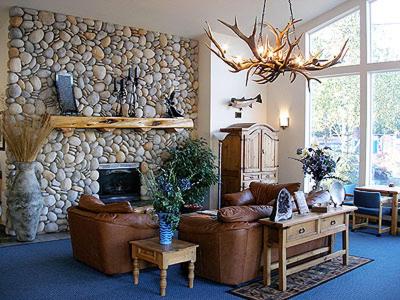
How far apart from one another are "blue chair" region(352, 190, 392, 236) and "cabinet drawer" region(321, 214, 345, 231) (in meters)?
2.05

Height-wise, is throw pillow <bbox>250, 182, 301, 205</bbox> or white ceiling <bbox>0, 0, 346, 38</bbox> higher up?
white ceiling <bbox>0, 0, 346, 38</bbox>

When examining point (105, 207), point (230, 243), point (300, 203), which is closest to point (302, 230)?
point (300, 203)

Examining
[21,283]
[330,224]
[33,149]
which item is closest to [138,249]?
[21,283]

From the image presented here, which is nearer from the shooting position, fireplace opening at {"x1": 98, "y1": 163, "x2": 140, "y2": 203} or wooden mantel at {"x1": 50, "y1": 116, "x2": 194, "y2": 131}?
wooden mantel at {"x1": 50, "y1": 116, "x2": 194, "y2": 131}

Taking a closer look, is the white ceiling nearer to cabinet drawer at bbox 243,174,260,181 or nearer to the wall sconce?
the wall sconce

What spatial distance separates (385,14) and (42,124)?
626cm

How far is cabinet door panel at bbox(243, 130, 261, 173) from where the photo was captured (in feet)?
27.5

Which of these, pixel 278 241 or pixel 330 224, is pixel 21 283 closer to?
pixel 278 241

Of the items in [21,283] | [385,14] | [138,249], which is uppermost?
[385,14]

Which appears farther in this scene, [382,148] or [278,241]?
[382,148]

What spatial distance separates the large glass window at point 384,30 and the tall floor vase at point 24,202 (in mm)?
6242

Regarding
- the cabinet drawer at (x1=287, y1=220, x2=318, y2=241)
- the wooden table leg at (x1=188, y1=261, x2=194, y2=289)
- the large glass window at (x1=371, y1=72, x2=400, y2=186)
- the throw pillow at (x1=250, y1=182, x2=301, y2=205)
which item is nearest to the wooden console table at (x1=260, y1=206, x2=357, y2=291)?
the cabinet drawer at (x1=287, y1=220, x2=318, y2=241)

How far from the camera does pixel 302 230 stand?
4730mm

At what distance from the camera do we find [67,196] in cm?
733
